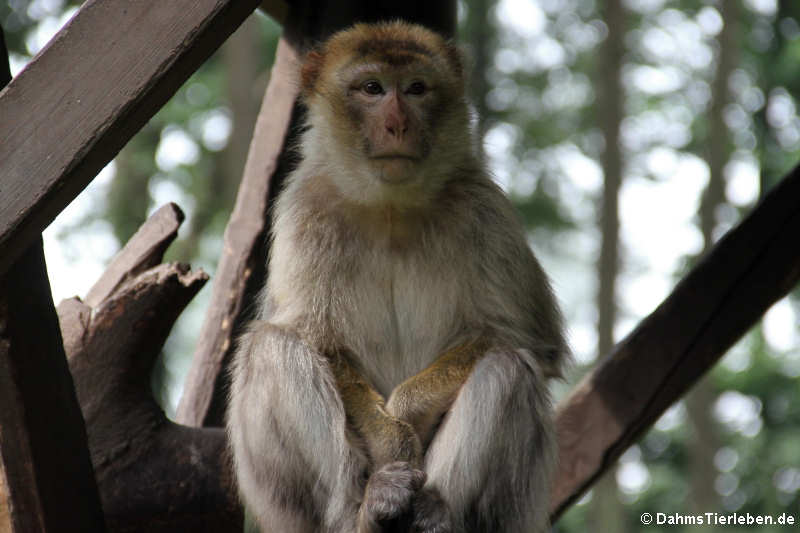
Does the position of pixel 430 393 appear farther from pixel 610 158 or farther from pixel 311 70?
pixel 610 158

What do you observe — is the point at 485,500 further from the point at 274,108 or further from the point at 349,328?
the point at 274,108

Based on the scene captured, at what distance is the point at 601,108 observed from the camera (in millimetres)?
13648

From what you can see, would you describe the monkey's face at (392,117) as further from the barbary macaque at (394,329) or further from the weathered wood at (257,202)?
the weathered wood at (257,202)

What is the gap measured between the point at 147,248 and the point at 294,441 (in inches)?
53.2

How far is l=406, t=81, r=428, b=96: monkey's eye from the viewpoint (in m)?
3.66

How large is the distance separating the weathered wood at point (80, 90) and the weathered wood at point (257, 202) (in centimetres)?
222

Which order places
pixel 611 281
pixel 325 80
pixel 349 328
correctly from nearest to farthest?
pixel 349 328, pixel 325 80, pixel 611 281

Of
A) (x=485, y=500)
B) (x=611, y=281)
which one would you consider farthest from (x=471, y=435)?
(x=611, y=281)

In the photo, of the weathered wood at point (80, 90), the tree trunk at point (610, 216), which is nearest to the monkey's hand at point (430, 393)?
the weathered wood at point (80, 90)

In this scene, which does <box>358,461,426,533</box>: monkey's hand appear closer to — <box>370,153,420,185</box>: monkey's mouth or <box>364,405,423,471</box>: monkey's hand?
<box>364,405,423,471</box>: monkey's hand

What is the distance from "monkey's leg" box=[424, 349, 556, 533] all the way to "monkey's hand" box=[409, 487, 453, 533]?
0.17ft

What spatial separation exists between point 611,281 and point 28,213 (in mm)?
10465

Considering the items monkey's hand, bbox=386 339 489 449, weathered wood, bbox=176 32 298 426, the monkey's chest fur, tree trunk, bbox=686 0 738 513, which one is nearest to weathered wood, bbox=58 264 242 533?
the monkey's chest fur

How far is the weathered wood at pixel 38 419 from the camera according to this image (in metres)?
2.71
